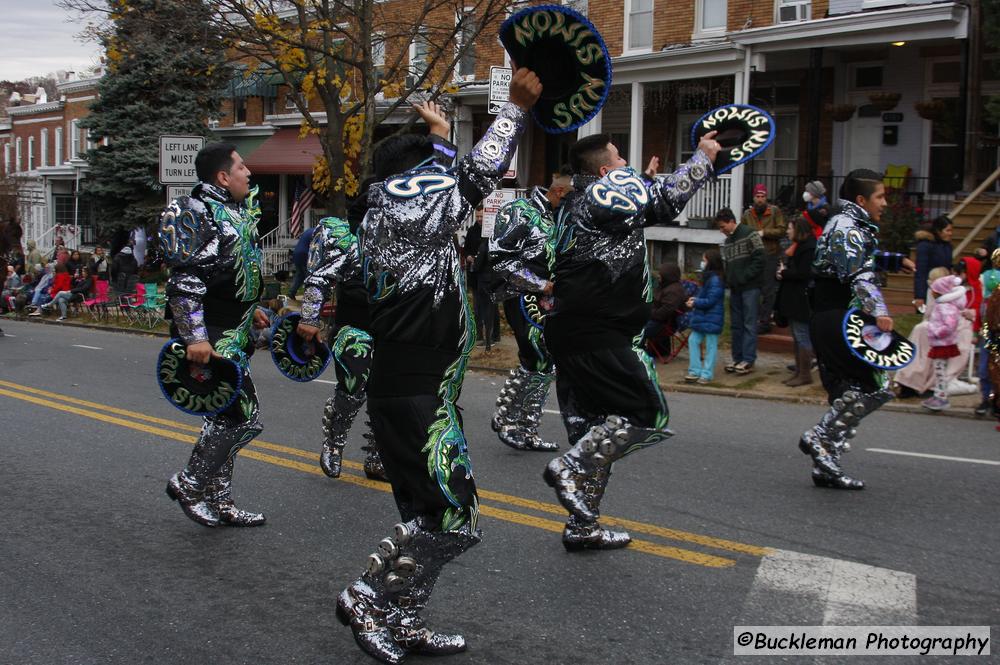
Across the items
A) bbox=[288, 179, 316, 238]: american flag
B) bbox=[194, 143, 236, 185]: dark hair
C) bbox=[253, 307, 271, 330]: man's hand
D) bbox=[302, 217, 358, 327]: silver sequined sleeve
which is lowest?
bbox=[253, 307, 271, 330]: man's hand

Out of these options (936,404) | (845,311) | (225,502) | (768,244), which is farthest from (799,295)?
(225,502)

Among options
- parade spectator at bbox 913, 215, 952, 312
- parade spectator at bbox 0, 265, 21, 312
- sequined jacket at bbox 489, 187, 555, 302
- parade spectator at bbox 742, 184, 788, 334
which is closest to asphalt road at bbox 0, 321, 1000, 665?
sequined jacket at bbox 489, 187, 555, 302

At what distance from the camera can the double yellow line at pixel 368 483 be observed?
221 inches

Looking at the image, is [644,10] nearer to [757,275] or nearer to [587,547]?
[757,275]

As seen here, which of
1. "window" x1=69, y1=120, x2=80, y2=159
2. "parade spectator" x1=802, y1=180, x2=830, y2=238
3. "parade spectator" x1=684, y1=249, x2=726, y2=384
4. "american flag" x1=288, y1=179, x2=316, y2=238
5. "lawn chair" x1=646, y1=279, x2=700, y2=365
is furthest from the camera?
"window" x1=69, y1=120, x2=80, y2=159

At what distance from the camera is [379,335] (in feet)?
14.2

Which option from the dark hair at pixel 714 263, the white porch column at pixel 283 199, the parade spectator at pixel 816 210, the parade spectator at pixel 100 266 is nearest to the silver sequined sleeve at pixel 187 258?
the parade spectator at pixel 816 210

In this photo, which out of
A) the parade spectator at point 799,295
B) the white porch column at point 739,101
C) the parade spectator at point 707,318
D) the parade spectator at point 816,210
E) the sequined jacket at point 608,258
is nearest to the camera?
the sequined jacket at point 608,258

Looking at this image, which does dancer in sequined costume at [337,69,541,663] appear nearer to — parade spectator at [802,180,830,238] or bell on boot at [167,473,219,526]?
bell on boot at [167,473,219,526]

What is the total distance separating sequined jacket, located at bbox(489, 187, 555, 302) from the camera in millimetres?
6625

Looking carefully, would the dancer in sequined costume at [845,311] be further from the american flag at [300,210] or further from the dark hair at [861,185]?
the american flag at [300,210]

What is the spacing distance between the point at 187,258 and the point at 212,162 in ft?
1.94

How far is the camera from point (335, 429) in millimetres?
7430

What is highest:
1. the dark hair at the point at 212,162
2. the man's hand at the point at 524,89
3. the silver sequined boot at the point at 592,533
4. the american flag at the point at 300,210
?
the american flag at the point at 300,210
